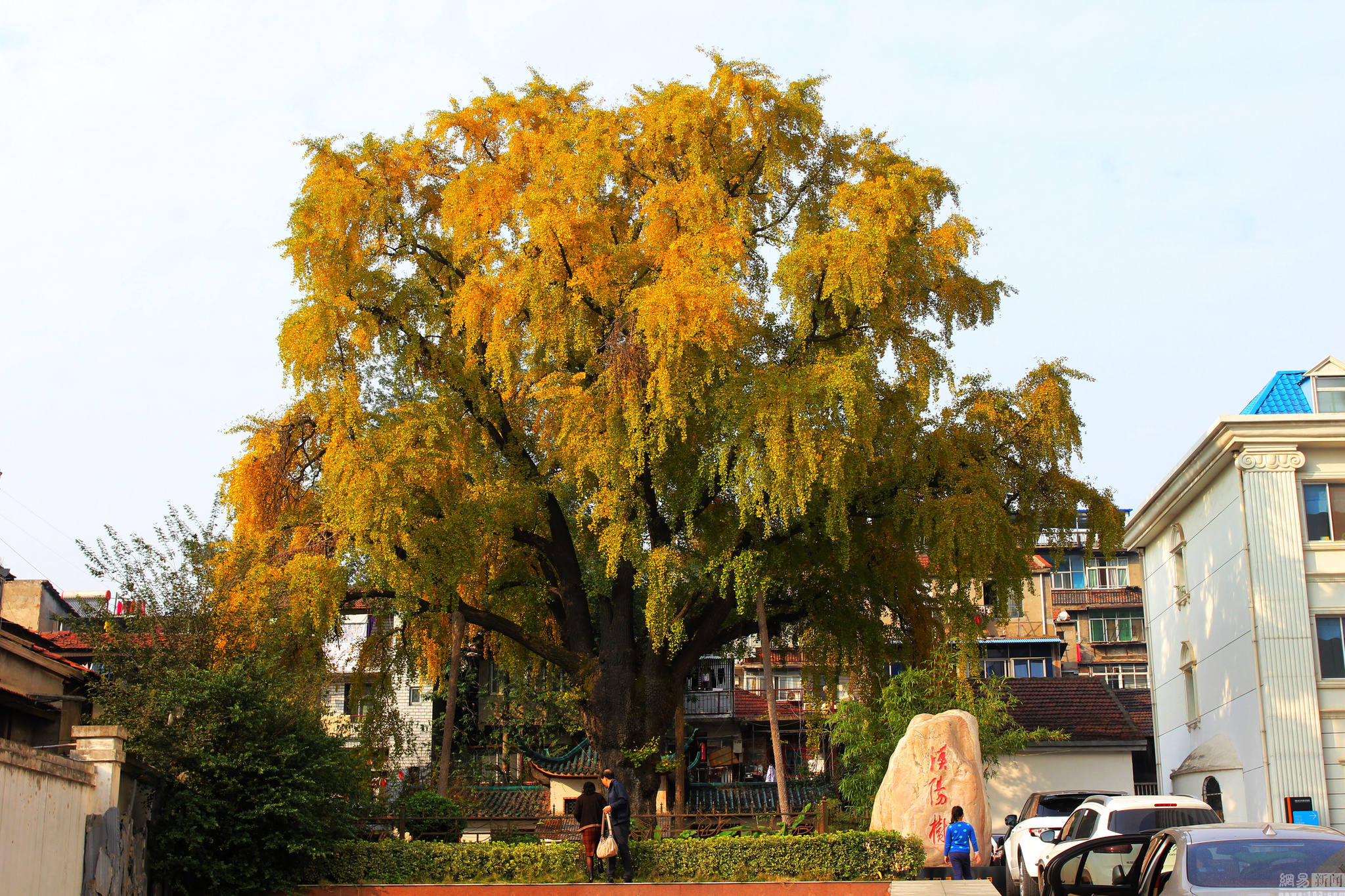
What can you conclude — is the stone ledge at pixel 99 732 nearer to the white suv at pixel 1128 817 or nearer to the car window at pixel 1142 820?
the white suv at pixel 1128 817

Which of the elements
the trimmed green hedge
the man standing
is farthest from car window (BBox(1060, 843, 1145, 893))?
the man standing

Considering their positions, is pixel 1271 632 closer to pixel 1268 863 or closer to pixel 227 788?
pixel 1268 863

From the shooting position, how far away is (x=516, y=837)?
70.3 ft

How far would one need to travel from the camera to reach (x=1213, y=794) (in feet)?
101

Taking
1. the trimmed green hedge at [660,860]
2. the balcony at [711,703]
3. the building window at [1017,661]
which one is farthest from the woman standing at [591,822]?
the building window at [1017,661]

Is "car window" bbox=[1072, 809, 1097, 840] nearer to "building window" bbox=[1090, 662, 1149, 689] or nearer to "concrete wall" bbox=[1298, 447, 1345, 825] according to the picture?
"concrete wall" bbox=[1298, 447, 1345, 825]

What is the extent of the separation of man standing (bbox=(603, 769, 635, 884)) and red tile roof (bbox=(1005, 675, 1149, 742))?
Result: 70.3 feet

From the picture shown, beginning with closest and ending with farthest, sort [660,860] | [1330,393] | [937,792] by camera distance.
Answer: [660,860] < [937,792] < [1330,393]

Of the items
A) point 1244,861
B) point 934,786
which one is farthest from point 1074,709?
point 1244,861

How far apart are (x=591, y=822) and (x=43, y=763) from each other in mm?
7415

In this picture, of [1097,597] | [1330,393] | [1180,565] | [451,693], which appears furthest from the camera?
[1097,597]

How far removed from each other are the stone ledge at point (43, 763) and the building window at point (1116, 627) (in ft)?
161

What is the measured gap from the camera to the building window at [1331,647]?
1090 inches

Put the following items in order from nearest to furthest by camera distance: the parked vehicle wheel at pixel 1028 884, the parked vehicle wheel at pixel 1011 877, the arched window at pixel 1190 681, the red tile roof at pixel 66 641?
the parked vehicle wheel at pixel 1028 884
the parked vehicle wheel at pixel 1011 877
the red tile roof at pixel 66 641
the arched window at pixel 1190 681
